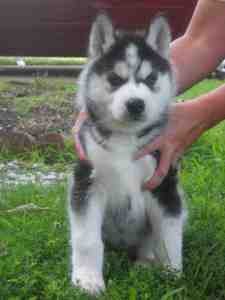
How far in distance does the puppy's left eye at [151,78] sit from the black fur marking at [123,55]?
1.3 inches

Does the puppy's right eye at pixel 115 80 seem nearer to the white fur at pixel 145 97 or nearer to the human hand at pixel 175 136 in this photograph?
the white fur at pixel 145 97

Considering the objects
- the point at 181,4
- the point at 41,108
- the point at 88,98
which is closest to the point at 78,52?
the point at 181,4

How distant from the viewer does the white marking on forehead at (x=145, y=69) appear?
3.01 metres

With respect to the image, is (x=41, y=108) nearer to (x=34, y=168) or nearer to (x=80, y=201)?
(x=34, y=168)

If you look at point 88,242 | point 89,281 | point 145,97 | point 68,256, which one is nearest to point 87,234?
point 88,242

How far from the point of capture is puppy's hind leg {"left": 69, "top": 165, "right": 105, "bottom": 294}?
3057 millimetres

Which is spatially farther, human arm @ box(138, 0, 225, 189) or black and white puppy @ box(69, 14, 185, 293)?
human arm @ box(138, 0, 225, 189)

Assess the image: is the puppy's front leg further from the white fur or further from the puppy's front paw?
the white fur

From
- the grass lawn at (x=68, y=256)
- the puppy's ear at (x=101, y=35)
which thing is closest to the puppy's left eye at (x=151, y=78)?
the puppy's ear at (x=101, y=35)

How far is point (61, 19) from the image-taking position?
1002 cm

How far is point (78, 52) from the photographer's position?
10414 millimetres

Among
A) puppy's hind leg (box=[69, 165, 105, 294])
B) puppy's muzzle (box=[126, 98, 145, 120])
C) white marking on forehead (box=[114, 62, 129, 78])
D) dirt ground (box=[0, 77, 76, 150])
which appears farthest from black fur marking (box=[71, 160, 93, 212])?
dirt ground (box=[0, 77, 76, 150])

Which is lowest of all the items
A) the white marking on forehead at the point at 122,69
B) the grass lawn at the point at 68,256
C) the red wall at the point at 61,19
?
the red wall at the point at 61,19

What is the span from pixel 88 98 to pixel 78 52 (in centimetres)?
743
